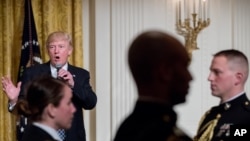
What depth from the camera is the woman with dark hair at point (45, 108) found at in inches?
53.0

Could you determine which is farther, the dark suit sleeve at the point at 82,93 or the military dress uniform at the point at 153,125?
the dark suit sleeve at the point at 82,93

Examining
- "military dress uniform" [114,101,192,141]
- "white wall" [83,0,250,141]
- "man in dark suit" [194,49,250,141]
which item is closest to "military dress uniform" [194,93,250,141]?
"man in dark suit" [194,49,250,141]

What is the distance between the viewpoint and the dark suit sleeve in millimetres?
2463

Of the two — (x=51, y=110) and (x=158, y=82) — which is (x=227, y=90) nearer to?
(x=51, y=110)

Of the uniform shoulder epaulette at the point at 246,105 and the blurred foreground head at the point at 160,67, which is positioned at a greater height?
the blurred foreground head at the point at 160,67

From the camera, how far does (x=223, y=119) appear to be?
5.20 feet

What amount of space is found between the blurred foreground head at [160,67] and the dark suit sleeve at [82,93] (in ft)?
4.86

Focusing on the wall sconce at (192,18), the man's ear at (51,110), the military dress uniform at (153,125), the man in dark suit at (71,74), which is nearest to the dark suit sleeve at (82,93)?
the man in dark suit at (71,74)

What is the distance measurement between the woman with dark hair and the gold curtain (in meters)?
2.16

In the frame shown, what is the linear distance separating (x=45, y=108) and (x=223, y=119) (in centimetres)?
58

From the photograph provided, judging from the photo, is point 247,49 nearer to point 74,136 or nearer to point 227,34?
point 227,34

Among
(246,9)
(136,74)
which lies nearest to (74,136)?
(136,74)

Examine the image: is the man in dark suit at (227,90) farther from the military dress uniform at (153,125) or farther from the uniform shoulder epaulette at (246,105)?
the military dress uniform at (153,125)

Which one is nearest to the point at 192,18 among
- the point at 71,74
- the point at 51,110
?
the point at 71,74
